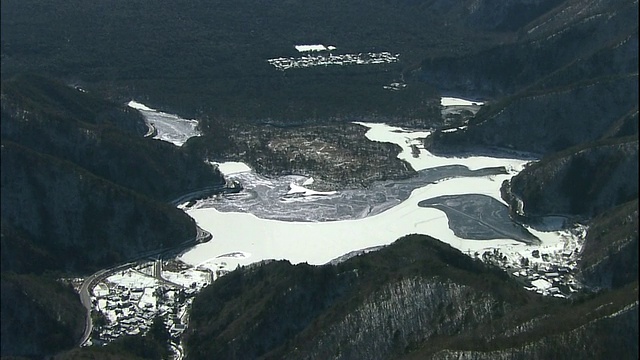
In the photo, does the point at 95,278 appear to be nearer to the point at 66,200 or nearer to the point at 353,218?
the point at 66,200

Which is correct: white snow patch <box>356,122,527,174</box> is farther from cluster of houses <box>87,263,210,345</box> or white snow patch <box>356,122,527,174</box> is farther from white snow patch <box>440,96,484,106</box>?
cluster of houses <box>87,263,210,345</box>

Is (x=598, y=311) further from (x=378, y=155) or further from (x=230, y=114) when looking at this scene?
(x=230, y=114)

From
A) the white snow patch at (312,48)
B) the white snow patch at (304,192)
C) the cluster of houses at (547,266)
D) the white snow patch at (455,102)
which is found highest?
the white snow patch at (312,48)

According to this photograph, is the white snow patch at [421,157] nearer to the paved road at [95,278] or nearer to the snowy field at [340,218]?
the snowy field at [340,218]

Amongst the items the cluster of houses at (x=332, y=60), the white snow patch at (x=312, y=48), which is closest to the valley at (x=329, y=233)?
the cluster of houses at (x=332, y=60)

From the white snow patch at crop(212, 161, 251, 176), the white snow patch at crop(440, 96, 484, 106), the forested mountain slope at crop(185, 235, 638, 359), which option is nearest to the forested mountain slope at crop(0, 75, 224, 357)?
the white snow patch at crop(212, 161, 251, 176)
